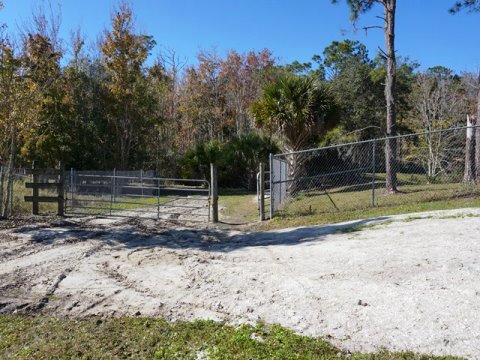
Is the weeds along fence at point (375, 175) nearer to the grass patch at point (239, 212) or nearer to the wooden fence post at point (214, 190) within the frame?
the grass patch at point (239, 212)

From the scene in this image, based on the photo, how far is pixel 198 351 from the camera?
14.4 feet

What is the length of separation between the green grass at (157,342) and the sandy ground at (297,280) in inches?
10.8

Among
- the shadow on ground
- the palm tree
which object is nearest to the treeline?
the palm tree

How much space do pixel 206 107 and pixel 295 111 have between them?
78.5 ft

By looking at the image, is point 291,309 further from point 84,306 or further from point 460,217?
point 460,217

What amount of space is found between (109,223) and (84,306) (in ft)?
24.5

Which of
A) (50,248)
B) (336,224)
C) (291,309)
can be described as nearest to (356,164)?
(336,224)

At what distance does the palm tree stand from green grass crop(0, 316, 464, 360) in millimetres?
14206

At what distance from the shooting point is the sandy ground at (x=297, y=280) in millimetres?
4691

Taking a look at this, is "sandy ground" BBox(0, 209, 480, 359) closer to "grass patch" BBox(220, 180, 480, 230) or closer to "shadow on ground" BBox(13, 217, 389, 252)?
"shadow on ground" BBox(13, 217, 389, 252)

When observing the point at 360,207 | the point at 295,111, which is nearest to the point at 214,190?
the point at 360,207

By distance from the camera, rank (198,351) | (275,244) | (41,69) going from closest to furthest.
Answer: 1. (198,351)
2. (275,244)
3. (41,69)

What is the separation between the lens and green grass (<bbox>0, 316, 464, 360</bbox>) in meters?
4.25

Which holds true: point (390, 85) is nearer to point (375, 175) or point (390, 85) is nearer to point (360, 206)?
point (360, 206)
